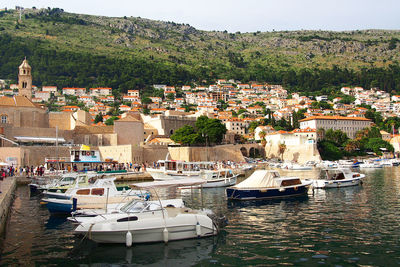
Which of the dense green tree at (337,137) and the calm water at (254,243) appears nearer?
the calm water at (254,243)

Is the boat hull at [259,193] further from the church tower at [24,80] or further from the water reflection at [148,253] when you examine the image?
the church tower at [24,80]

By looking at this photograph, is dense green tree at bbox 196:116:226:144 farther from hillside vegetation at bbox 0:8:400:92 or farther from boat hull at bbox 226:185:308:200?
hillside vegetation at bbox 0:8:400:92

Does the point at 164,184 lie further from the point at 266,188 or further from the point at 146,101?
the point at 146,101

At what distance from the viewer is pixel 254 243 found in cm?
1030

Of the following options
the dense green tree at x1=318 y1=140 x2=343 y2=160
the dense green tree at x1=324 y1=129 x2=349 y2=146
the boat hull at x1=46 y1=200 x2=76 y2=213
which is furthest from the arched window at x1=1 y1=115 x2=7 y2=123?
the dense green tree at x1=324 y1=129 x2=349 y2=146

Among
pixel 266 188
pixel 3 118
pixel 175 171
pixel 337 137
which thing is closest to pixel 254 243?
pixel 266 188

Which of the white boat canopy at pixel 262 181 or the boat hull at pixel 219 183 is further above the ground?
the white boat canopy at pixel 262 181

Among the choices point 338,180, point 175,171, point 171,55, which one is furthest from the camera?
point 171,55

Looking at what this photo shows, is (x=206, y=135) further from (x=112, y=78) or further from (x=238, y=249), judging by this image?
(x=112, y=78)

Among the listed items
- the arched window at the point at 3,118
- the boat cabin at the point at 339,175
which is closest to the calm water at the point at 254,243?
the boat cabin at the point at 339,175

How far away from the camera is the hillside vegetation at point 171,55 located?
379 feet

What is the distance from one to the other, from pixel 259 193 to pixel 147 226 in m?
9.71

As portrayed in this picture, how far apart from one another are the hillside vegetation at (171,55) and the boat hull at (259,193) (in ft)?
326

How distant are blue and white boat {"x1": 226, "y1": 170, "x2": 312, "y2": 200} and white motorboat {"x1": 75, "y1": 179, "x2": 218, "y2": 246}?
760 cm
